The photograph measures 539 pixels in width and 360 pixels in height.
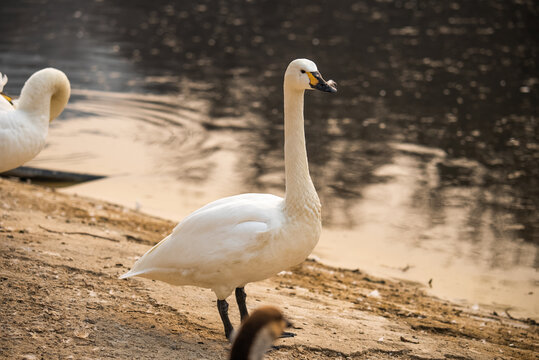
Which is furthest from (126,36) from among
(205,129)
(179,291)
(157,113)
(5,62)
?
(179,291)

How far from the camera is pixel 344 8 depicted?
22078 millimetres

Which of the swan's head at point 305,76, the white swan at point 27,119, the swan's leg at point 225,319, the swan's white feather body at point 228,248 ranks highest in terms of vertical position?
the swan's head at point 305,76

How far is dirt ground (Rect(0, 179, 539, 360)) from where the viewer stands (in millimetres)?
4656

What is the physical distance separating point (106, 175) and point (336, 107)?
5075 mm

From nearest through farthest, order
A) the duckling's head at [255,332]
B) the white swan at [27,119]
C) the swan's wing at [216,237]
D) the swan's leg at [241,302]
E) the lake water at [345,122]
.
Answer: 1. the duckling's head at [255,332]
2. the swan's wing at [216,237]
3. the swan's leg at [241,302]
4. the white swan at [27,119]
5. the lake water at [345,122]

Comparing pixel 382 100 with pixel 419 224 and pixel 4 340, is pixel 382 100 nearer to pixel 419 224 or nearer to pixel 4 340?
pixel 419 224

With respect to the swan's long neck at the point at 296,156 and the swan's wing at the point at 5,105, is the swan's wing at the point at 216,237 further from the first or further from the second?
the swan's wing at the point at 5,105

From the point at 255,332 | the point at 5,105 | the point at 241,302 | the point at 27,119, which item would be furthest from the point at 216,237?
the point at 5,105

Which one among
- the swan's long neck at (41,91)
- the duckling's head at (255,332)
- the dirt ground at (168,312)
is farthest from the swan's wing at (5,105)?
the duckling's head at (255,332)

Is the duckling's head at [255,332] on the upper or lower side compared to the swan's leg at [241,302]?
upper

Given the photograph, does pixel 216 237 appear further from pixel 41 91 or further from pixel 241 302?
pixel 41 91

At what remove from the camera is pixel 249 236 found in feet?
15.1

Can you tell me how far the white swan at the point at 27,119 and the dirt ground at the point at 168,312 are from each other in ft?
2.45

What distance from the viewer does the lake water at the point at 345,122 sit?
29.4 feet
